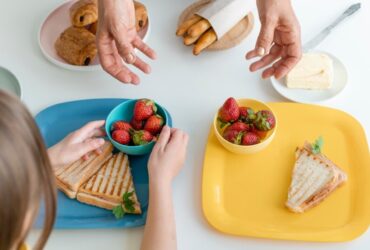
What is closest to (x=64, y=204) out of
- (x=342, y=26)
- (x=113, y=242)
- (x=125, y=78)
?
(x=113, y=242)

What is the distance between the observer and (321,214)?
1112 mm

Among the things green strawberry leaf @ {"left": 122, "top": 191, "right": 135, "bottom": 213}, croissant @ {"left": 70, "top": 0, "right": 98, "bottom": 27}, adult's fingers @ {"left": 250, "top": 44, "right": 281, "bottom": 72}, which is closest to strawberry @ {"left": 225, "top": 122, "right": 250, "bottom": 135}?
adult's fingers @ {"left": 250, "top": 44, "right": 281, "bottom": 72}

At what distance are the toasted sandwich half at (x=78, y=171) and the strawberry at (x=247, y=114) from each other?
0.36 metres

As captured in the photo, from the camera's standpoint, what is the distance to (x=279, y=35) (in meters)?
1.36

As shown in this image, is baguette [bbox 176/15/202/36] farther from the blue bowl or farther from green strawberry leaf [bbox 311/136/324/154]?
green strawberry leaf [bbox 311/136/324/154]

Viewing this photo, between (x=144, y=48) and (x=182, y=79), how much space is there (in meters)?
0.15

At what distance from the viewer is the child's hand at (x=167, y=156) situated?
1.15 meters

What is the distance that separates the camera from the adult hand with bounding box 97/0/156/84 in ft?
4.39

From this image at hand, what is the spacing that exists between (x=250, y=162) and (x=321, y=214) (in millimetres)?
218

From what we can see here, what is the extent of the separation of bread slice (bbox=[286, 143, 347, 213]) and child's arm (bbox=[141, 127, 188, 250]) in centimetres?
28

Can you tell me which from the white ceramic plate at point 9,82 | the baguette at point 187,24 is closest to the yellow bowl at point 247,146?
the baguette at point 187,24

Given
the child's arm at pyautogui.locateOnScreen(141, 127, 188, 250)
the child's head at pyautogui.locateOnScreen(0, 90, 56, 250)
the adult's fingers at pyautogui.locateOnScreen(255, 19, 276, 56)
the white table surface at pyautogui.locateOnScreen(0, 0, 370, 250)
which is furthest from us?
the adult's fingers at pyautogui.locateOnScreen(255, 19, 276, 56)

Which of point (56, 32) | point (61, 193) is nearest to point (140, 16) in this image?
point (56, 32)

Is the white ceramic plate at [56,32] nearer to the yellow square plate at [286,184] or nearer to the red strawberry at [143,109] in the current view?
the red strawberry at [143,109]
